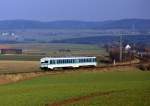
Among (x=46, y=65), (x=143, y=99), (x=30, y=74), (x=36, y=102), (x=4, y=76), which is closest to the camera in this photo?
(x=143, y=99)

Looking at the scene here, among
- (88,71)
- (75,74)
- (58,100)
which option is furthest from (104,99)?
(88,71)

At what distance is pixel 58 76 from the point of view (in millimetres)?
59156

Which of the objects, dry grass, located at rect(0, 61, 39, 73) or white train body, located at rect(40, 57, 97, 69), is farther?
dry grass, located at rect(0, 61, 39, 73)

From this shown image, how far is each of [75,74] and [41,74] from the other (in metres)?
4.03

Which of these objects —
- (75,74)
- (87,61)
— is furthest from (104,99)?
(87,61)

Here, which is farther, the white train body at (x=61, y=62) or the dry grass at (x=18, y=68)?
the dry grass at (x=18, y=68)

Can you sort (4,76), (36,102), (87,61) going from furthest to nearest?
(87,61)
(4,76)
(36,102)

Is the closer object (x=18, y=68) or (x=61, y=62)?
(x=61, y=62)

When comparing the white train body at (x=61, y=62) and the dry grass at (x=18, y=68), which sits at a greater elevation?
the white train body at (x=61, y=62)

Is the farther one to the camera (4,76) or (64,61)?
(64,61)

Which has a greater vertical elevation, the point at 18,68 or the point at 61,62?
the point at 61,62

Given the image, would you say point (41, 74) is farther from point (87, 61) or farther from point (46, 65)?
point (87, 61)

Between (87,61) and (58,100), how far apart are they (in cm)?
4993

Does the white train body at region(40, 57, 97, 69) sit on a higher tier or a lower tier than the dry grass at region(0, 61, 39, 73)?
higher
